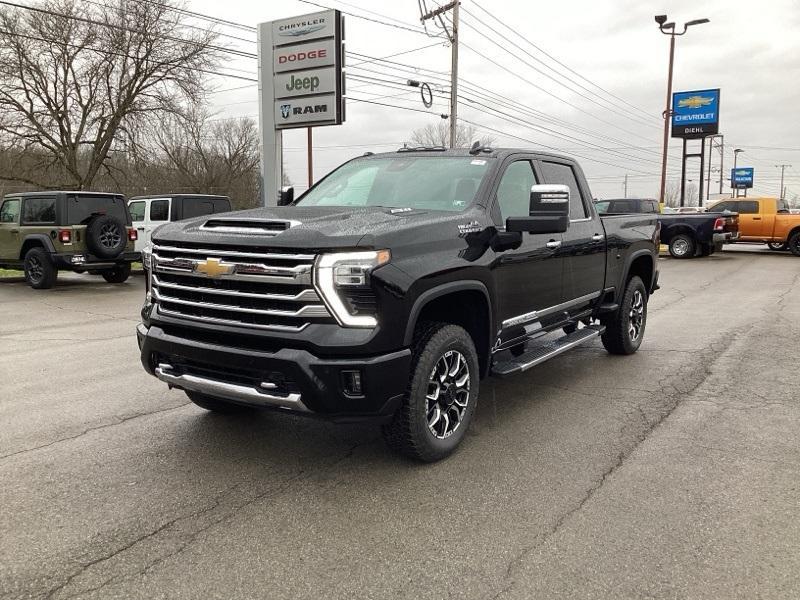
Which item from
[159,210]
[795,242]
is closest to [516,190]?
[159,210]

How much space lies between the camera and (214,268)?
11.6ft

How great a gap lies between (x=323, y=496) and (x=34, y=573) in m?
1.35

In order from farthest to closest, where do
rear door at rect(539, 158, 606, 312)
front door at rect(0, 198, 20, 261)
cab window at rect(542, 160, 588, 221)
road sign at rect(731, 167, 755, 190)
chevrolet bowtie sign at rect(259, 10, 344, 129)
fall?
road sign at rect(731, 167, 755, 190)
chevrolet bowtie sign at rect(259, 10, 344, 129)
front door at rect(0, 198, 20, 261)
cab window at rect(542, 160, 588, 221)
rear door at rect(539, 158, 606, 312)

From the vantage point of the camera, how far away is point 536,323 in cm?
491

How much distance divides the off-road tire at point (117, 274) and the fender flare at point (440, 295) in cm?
1181

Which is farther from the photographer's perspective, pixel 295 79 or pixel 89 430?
pixel 295 79

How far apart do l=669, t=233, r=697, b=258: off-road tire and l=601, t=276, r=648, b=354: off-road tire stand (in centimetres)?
1556

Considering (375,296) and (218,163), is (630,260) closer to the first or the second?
(375,296)

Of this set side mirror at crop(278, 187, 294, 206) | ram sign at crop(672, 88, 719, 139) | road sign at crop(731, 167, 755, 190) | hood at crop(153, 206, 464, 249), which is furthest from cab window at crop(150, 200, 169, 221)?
road sign at crop(731, 167, 755, 190)

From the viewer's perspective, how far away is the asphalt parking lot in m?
2.70

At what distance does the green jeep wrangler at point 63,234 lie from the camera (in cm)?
1234

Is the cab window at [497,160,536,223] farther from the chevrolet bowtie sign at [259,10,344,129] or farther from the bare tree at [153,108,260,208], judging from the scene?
the bare tree at [153,108,260,208]

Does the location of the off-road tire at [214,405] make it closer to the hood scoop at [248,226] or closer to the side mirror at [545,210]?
the hood scoop at [248,226]

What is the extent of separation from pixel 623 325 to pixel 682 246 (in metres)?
16.2
